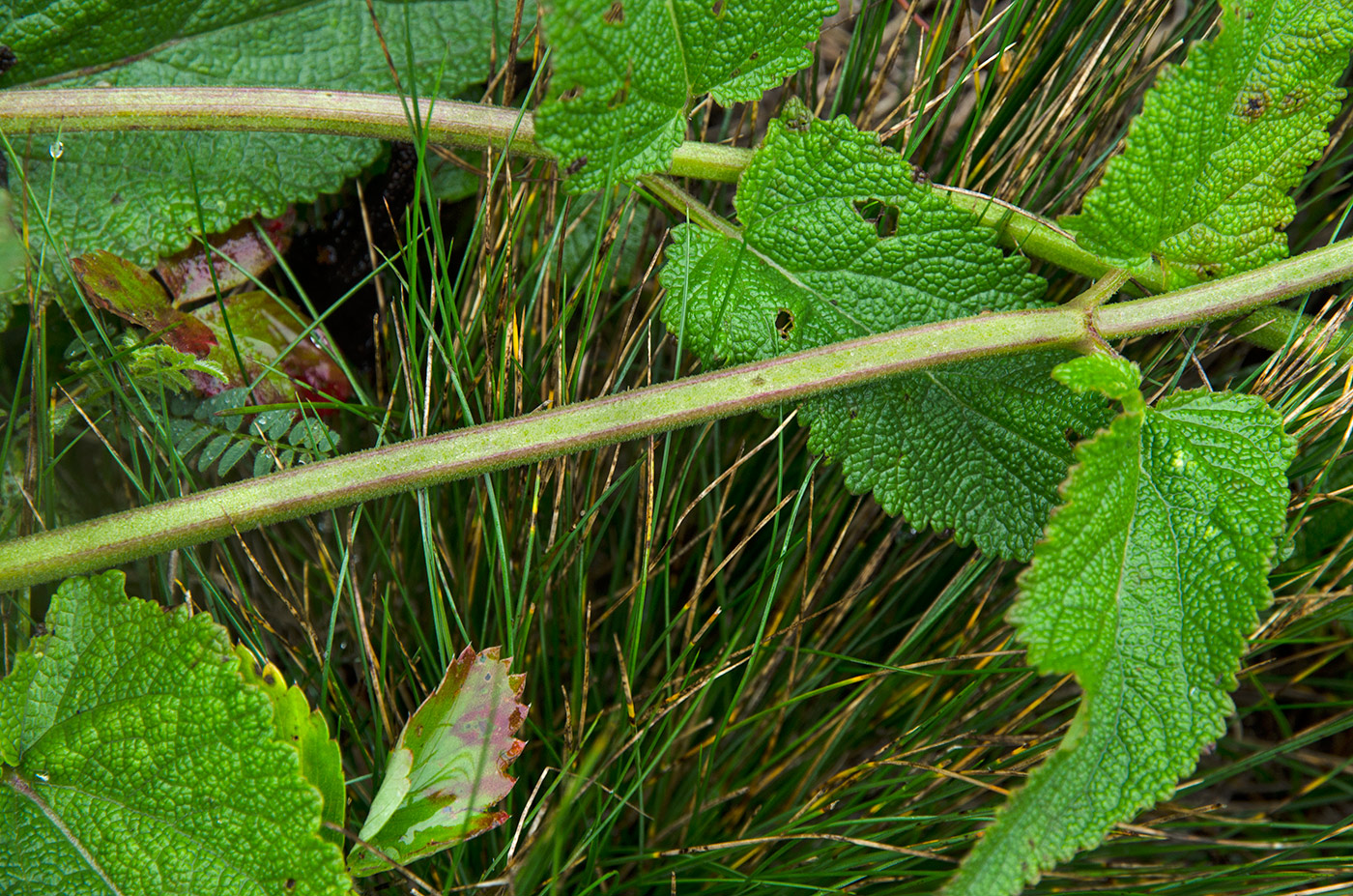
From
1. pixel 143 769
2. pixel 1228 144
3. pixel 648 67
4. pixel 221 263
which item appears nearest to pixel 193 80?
pixel 221 263

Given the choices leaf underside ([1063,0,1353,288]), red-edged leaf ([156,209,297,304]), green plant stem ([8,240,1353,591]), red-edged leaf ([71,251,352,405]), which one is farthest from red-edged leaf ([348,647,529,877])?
leaf underside ([1063,0,1353,288])

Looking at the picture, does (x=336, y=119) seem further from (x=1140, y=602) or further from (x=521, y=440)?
(x=1140, y=602)

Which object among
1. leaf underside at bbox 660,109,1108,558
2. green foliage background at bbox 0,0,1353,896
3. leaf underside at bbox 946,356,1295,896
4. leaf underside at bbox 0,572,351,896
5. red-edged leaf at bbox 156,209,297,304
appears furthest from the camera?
red-edged leaf at bbox 156,209,297,304

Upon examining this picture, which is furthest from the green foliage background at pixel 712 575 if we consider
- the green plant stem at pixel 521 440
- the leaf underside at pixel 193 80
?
the green plant stem at pixel 521 440

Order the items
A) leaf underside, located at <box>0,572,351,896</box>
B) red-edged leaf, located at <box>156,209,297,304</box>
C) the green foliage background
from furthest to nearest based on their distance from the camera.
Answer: red-edged leaf, located at <box>156,209,297,304</box> → the green foliage background → leaf underside, located at <box>0,572,351,896</box>

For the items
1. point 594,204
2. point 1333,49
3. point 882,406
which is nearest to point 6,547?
point 594,204

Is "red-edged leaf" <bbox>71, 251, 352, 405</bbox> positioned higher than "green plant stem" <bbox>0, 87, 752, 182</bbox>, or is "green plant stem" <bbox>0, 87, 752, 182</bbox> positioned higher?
"green plant stem" <bbox>0, 87, 752, 182</bbox>

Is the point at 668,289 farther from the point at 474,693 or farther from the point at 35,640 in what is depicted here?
the point at 35,640

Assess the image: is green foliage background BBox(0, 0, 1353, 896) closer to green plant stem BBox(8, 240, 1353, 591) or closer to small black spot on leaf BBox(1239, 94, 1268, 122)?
green plant stem BBox(8, 240, 1353, 591)
